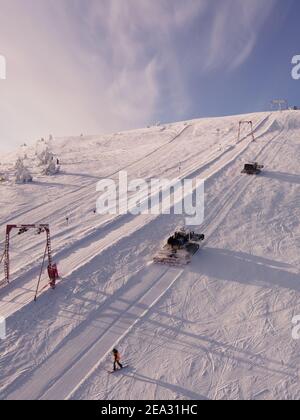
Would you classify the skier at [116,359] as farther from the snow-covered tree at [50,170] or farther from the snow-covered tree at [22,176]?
the snow-covered tree at [50,170]

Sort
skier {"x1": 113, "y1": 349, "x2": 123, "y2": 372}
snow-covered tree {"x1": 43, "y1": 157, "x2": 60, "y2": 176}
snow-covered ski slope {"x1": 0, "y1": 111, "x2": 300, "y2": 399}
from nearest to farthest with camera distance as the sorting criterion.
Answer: snow-covered ski slope {"x1": 0, "y1": 111, "x2": 300, "y2": 399} → skier {"x1": 113, "y1": 349, "x2": 123, "y2": 372} → snow-covered tree {"x1": 43, "y1": 157, "x2": 60, "y2": 176}

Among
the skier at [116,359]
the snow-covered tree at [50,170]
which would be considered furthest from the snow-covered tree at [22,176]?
the skier at [116,359]

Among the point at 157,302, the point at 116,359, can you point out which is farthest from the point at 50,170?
the point at 116,359

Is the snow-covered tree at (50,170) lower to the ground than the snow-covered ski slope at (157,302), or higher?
higher

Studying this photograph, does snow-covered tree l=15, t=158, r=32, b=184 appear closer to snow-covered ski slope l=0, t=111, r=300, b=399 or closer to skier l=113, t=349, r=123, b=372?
snow-covered ski slope l=0, t=111, r=300, b=399

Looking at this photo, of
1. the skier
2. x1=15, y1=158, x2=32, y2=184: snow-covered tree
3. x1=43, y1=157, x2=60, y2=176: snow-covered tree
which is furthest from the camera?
x1=43, y1=157, x2=60, y2=176: snow-covered tree

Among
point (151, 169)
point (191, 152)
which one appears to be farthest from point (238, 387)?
point (191, 152)

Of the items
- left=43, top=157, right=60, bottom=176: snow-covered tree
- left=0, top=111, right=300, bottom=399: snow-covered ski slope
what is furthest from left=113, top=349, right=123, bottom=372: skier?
left=43, top=157, right=60, bottom=176: snow-covered tree

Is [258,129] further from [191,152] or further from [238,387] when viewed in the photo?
[238,387]

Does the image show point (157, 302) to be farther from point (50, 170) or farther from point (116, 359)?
point (50, 170)
